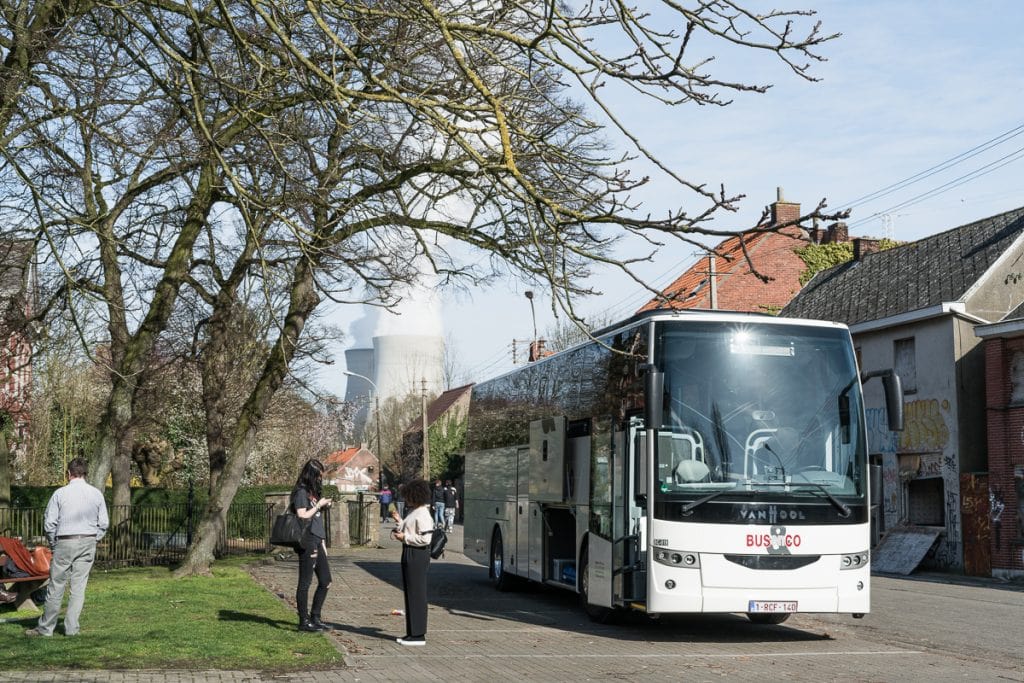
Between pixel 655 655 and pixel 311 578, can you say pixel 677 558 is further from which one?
pixel 311 578

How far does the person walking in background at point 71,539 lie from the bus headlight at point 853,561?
7.48 metres

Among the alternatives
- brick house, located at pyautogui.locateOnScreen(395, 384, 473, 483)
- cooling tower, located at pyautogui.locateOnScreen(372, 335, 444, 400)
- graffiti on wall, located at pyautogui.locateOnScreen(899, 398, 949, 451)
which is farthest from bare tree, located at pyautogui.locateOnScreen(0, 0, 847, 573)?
cooling tower, located at pyautogui.locateOnScreen(372, 335, 444, 400)

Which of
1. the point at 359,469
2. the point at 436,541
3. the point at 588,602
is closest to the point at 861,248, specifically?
the point at 588,602

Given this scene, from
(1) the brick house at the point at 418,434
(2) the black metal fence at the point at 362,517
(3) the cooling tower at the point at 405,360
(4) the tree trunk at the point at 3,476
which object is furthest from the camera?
(3) the cooling tower at the point at 405,360

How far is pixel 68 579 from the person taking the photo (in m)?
12.2

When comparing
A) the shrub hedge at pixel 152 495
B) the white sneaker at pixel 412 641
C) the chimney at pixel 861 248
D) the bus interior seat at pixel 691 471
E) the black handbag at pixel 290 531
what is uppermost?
the chimney at pixel 861 248

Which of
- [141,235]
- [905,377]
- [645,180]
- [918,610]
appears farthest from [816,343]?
[905,377]

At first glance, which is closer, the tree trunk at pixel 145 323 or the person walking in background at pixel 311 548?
the person walking in background at pixel 311 548

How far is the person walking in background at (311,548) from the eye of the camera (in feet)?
43.4

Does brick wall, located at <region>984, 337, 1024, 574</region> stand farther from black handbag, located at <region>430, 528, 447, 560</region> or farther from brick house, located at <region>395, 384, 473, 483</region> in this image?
brick house, located at <region>395, 384, 473, 483</region>

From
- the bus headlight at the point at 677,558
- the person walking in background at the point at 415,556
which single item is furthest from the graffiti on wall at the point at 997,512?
the person walking in background at the point at 415,556

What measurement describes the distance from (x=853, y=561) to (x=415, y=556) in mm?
4613

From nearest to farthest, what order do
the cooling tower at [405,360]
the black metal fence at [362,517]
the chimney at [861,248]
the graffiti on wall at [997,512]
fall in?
the graffiti on wall at [997,512] < the black metal fence at [362,517] < the chimney at [861,248] < the cooling tower at [405,360]

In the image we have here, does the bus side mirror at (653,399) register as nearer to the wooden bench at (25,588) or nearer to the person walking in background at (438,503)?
the wooden bench at (25,588)
